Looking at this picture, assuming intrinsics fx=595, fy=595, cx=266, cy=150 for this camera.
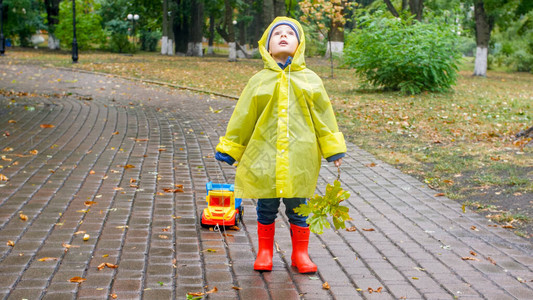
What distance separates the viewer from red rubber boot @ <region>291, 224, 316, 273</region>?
4.17 meters

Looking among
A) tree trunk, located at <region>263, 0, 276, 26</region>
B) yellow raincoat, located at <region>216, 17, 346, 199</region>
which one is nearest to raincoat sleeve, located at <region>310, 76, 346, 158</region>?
yellow raincoat, located at <region>216, 17, 346, 199</region>

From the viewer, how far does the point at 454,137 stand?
10.4m

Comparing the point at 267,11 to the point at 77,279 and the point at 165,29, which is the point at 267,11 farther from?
the point at 77,279

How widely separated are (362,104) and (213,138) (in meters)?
6.25

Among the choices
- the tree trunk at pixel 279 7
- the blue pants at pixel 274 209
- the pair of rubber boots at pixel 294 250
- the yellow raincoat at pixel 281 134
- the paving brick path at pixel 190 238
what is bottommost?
the paving brick path at pixel 190 238

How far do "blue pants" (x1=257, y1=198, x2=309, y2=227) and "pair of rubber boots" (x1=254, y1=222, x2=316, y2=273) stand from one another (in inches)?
1.5

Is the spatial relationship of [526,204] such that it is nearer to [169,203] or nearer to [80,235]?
[169,203]

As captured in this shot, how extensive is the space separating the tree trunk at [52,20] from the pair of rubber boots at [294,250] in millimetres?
38180

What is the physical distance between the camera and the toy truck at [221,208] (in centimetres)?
509

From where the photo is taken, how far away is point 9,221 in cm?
515

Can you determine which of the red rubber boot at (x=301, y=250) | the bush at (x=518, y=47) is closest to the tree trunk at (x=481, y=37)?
the bush at (x=518, y=47)

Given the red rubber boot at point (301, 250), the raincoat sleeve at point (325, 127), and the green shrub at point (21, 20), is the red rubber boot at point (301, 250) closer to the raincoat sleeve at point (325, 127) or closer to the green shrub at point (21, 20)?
the raincoat sleeve at point (325, 127)

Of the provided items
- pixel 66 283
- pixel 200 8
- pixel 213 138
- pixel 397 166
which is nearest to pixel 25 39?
pixel 200 8

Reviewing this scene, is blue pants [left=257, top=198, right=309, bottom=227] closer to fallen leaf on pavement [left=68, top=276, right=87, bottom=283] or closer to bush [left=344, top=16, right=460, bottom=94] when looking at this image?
fallen leaf on pavement [left=68, top=276, right=87, bottom=283]
